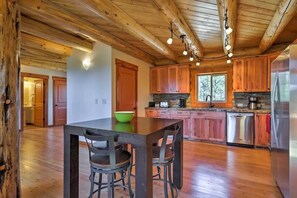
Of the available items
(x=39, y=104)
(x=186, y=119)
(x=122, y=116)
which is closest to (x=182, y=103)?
(x=186, y=119)

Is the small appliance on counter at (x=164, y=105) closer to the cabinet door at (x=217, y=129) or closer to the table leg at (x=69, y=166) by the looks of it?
the cabinet door at (x=217, y=129)

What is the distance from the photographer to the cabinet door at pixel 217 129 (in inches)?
183

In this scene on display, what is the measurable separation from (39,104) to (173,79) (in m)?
6.09

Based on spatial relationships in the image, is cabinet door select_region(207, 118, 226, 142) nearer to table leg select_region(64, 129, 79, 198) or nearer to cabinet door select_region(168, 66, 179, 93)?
cabinet door select_region(168, 66, 179, 93)

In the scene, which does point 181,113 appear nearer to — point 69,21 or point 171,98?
point 171,98

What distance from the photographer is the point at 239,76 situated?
4.72m

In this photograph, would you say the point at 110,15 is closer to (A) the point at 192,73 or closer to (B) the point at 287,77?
(B) the point at 287,77

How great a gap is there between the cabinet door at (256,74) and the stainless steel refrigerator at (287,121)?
2434 millimetres

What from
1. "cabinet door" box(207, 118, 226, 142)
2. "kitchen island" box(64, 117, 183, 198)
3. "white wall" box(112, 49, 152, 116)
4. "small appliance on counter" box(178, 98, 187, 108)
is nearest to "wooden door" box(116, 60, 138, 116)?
"white wall" box(112, 49, 152, 116)

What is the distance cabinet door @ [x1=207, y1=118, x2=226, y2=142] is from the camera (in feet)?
15.3

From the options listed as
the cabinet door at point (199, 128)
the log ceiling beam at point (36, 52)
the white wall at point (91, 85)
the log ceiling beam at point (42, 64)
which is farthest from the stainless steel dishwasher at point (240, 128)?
the log ceiling beam at point (42, 64)

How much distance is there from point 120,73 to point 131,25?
5.53 ft

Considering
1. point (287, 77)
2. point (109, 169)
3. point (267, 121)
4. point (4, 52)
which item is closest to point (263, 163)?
point (267, 121)

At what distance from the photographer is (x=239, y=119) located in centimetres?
436
